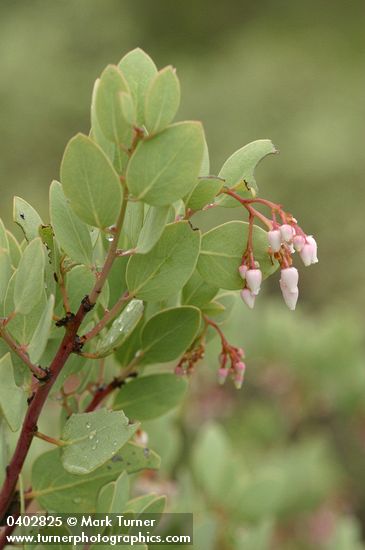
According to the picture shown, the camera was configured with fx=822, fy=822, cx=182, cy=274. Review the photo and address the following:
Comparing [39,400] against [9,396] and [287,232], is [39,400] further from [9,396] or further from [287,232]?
[287,232]

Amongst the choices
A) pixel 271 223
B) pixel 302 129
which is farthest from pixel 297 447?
pixel 302 129

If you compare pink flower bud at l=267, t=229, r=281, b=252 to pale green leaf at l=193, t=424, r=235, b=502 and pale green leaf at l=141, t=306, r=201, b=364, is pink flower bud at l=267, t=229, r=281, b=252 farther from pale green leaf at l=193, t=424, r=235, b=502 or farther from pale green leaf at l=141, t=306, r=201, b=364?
pale green leaf at l=193, t=424, r=235, b=502

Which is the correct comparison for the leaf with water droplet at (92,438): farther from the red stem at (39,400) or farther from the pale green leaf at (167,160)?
the pale green leaf at (167,160)

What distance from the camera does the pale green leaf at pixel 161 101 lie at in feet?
1.59

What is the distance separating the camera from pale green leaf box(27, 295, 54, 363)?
0.52 meters

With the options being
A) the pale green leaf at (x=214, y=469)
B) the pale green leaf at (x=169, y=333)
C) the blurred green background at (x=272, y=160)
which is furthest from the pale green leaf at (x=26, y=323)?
the pale green leaf at (x=214, y=469)

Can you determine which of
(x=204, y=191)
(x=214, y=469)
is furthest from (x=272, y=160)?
(x=204, y=191)

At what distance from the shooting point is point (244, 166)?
587mm

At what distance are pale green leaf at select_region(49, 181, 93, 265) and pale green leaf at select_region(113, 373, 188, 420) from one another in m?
0.18

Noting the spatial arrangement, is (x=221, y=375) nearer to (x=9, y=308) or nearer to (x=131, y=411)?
(x=131, y=411)

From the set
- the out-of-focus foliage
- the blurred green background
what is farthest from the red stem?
the out-of-focus foliage

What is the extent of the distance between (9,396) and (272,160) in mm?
5127

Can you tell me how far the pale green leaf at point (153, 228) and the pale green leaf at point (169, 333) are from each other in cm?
11

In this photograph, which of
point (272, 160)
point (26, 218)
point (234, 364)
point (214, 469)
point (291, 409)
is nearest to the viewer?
point (26, 218)
